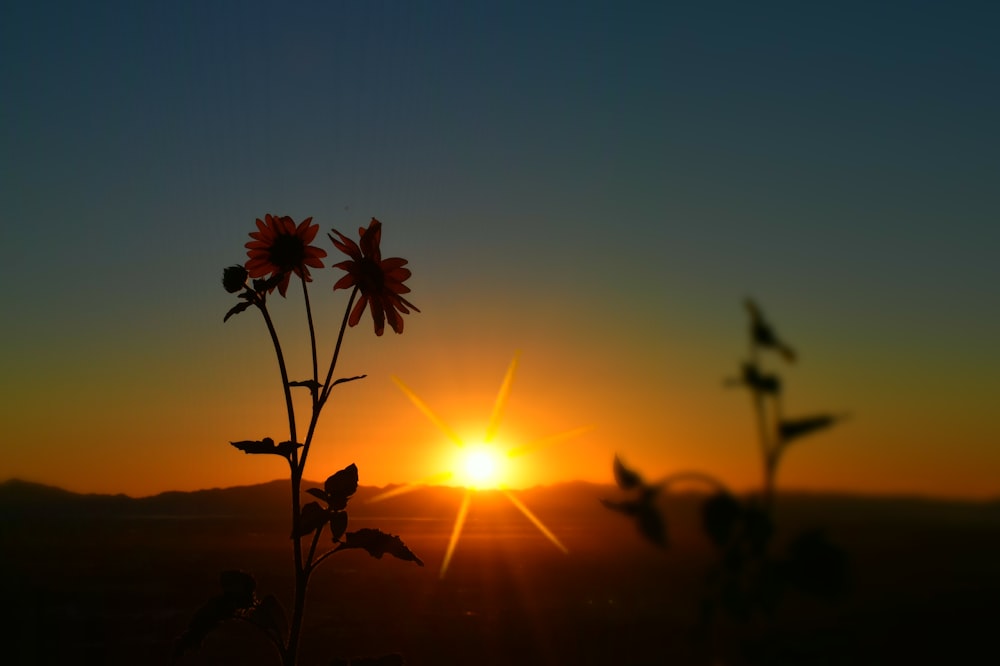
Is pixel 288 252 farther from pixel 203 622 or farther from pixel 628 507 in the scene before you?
pixel 628 507

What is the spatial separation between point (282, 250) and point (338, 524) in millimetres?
883

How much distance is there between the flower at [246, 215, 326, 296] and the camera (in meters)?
2.59

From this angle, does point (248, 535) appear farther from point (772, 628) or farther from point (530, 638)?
point (772, 628)

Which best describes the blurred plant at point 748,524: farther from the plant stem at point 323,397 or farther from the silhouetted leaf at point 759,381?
the plant stem at point 323,397

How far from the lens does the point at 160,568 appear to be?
16000 millimetres

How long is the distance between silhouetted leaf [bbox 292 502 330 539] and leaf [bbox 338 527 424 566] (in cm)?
10

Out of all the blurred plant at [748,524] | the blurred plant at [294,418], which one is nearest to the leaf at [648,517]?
the blurred plant at [748,524]

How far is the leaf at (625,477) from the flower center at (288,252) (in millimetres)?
2060

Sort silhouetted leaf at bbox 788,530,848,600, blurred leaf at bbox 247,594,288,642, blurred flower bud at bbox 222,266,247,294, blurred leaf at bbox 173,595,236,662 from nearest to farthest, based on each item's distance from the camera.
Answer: silhouetted leaf at bbox 788,530,848,600
blurred leaf at bbox 173,595,236,662
blurred leaf at bbox 247,594,288,642
blurred flower bud at bbox 222,266,247,294

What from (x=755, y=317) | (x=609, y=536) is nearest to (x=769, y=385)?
(x=755, y=317)

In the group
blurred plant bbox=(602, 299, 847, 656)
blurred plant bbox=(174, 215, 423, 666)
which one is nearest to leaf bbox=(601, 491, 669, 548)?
blurred plant bbox=(602, 299, 847, 656)

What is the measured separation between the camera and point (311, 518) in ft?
7.82

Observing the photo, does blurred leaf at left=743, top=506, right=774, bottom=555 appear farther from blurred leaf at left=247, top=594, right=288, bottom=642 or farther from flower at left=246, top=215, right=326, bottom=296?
flower at left=246, top=215, right=326, bottom=296

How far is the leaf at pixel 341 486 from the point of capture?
250cm
